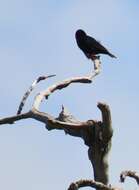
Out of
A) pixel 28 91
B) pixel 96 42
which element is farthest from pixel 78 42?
pixel 28 91

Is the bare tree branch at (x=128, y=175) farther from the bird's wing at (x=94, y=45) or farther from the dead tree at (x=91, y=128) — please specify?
the bird's wing at (x=94, y=45)

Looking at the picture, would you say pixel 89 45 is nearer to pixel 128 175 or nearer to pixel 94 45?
pixel 94 45

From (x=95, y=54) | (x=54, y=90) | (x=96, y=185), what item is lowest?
(x=96, y=185)

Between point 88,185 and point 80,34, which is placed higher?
point 80,34

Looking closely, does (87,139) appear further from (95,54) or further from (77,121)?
(95,54)

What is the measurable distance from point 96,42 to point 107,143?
4.23 meters

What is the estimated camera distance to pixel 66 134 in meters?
5.52

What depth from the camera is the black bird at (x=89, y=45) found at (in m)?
8.84

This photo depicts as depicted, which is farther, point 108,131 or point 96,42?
point 96,42

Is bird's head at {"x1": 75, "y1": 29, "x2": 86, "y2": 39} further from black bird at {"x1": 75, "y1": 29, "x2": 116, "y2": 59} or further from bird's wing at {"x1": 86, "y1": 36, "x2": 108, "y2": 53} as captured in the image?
bird's wing at {"x1": 86, "y1": 36, "x2": 108, "y2": 53}

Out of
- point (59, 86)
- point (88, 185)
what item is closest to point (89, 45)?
point (59, 86)

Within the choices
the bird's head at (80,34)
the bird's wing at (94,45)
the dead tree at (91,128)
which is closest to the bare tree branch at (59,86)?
the dead tree at (91,128)

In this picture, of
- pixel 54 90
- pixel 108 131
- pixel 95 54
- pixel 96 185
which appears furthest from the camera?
pixel 95 54

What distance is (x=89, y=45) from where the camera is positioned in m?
9.53
